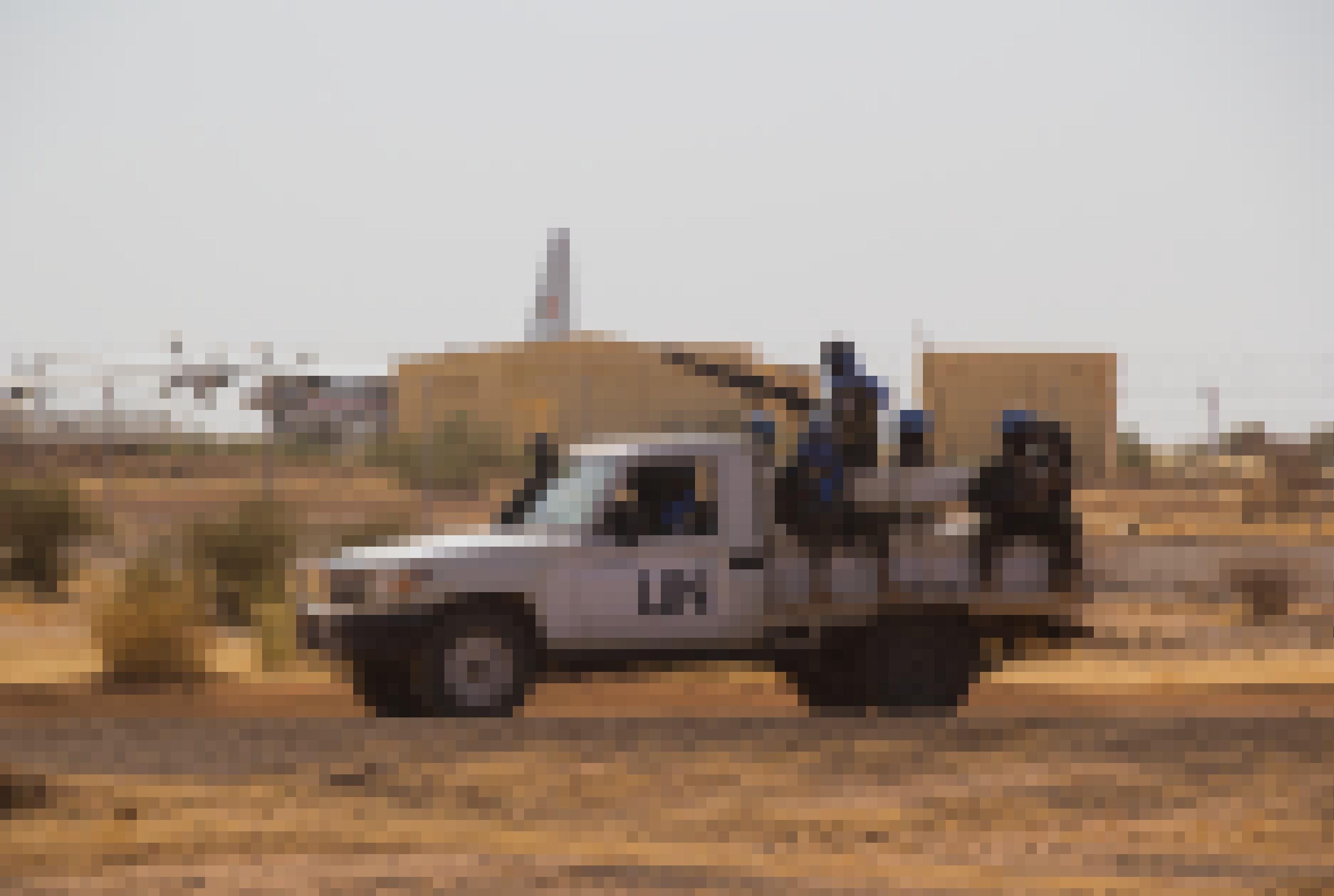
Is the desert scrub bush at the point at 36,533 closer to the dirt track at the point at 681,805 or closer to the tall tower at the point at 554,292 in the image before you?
the dirt track at the point at 681,805

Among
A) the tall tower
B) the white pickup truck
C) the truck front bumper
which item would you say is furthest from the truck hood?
the tall tower

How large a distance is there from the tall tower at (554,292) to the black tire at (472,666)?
49.5 m

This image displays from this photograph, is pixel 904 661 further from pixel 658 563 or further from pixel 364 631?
pixel 364 631

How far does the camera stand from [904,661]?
14.7 meters

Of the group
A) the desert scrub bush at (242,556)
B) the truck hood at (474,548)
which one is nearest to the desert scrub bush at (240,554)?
the desert scrub bush at (242,556)

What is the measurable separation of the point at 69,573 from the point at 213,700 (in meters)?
11.3

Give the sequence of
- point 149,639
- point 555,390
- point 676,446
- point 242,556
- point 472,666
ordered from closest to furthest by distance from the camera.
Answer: point 472,666, point 676,446, point 149,639, point 242,556, point 555,390

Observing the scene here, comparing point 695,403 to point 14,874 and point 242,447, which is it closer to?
point 242,447

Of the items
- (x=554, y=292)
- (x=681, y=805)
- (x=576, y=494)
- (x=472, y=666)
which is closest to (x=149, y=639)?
(x=472, y=666)

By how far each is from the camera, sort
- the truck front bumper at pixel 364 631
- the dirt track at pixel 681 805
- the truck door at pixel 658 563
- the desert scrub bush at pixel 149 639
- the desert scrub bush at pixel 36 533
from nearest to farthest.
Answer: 1. the dirt track at pixel 681 805
2. the truck front bumper at pixel 364 631
3. the truck door at pixel 658 563
4. the desert scrub bush at pixel 149 639
5. the desert scrub bush at pixel 36 533

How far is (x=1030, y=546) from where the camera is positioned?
14414 mm

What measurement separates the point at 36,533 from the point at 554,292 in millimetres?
43504

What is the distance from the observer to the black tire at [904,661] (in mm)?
14586

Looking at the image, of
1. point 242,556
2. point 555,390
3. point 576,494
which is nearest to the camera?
point 576,494
